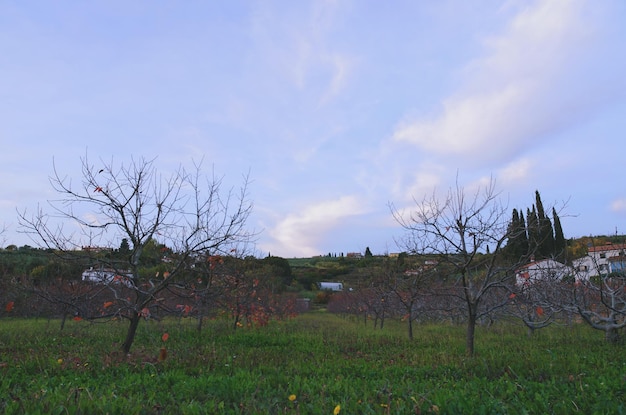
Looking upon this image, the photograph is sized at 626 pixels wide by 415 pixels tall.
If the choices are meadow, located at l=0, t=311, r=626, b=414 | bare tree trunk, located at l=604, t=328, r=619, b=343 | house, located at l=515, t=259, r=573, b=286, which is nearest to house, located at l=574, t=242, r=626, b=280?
house, located at l=515, t=259, r=573, b=286

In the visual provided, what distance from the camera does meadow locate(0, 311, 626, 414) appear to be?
12.3 ft

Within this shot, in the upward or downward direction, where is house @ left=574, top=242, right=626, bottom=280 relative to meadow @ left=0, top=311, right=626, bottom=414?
upward

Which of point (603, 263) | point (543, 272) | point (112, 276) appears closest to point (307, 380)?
point (112, 276)

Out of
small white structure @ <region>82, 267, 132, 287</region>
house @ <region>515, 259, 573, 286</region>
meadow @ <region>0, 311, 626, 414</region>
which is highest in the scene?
house @ <region>515, 259, 573, 286</region>

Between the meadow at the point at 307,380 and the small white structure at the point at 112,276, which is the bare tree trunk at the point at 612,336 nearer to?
the meadow at the point at 307,380

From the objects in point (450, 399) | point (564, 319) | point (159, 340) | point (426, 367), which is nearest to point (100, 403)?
point (450, 399)

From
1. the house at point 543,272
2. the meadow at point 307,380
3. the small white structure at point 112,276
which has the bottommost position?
the meadow at point 307,380

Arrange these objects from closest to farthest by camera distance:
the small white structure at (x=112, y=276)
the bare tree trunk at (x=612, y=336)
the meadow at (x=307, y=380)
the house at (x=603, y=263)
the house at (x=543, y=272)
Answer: the meadow at (x=307, y=380) < the small white structure at (x=112, y=276) < the house at (x=603, y=263) < the bare tree trunk at (x=612, y=336) < the house at (x=543, y=272)

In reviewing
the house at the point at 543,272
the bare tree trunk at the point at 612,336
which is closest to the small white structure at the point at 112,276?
the house at the point at 543,272

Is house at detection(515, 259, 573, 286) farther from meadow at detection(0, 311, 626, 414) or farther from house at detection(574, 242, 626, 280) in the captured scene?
meadow at detection(0, 311, 626, 414)

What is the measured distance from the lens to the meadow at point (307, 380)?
3.75 m

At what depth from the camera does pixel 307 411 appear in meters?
3.80

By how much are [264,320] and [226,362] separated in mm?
9520

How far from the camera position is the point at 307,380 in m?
5.58
